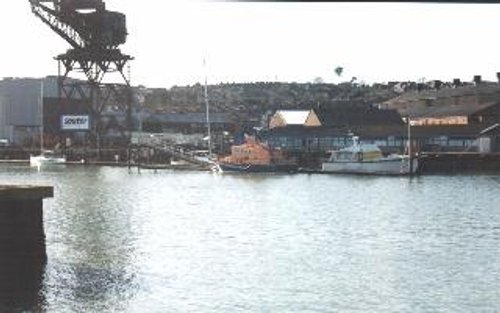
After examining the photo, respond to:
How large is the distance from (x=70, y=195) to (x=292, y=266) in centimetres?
3194

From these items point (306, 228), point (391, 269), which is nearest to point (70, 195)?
point (306, 228)

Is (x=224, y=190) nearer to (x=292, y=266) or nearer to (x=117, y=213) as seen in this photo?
(x=117, y=213)

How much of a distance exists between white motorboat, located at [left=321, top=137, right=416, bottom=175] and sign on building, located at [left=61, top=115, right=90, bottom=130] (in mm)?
38565

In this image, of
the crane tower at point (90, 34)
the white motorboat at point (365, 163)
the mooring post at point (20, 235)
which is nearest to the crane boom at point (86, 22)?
the crane tower at point (90, 34)

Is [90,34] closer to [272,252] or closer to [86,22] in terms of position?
[86,22]

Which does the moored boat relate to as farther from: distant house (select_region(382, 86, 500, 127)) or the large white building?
the large white building

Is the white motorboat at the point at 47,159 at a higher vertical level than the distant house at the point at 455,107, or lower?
lower

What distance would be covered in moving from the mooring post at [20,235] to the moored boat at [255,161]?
2337 inches

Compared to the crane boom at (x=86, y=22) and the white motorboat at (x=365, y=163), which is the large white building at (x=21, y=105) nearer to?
the crane boom at (x=86, y=22)

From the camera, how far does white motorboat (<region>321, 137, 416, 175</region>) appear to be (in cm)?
7856

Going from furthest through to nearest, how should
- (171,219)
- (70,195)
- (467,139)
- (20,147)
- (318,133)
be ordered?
1. (20,147)
2. (318,133)
3. (467,139)
4. (70,195)
5. (171,219)

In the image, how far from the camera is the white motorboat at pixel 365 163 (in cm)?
7856

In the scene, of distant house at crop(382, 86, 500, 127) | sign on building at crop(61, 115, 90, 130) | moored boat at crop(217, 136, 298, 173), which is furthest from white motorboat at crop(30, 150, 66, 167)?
distant house at crop(382, 86, 500, 127)

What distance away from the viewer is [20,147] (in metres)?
122
